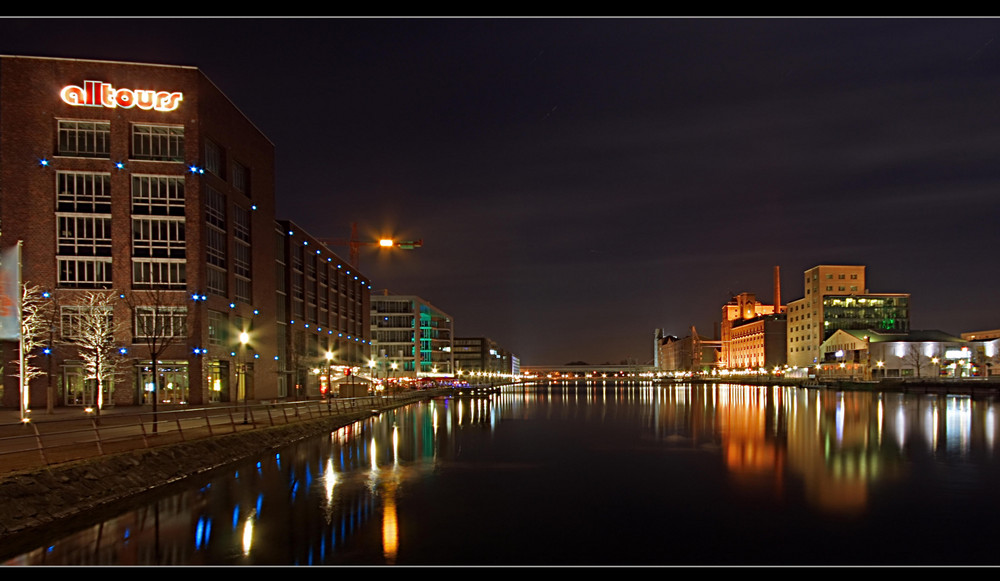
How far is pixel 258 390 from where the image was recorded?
6519 cm

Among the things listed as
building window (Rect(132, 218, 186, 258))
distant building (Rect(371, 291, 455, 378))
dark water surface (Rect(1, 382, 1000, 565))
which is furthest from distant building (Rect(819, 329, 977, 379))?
building window (Rect(132, 218, 186, 258))

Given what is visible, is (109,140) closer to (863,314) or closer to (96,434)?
(96,434)

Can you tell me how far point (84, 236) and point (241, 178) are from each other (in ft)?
54.0

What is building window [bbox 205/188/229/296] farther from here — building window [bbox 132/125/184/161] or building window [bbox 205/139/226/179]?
building window [bbox 132/125/184/161]

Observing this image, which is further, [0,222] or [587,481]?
[0,222]

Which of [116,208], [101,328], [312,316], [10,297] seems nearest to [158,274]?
[116,208]

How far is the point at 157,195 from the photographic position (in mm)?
53875

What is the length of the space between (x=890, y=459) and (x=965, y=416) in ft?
101

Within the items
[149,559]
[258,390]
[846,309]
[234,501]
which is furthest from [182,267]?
[846,309]

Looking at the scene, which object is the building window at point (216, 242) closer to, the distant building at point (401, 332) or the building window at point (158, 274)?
the building window at point (158, 274)

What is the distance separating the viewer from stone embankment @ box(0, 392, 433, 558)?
14.6 m
